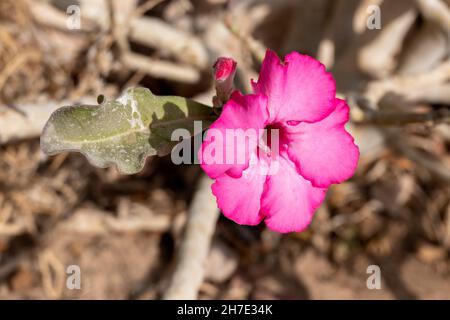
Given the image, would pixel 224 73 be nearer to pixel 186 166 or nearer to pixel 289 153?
pixel 289 153

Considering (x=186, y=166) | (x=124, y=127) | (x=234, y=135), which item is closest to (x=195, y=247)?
(x=186, y=166)

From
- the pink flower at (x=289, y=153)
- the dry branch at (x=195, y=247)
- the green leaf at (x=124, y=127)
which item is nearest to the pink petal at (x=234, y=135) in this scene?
the pink flower at (x=289, y=153)

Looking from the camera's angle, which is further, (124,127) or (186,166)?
(186,166)

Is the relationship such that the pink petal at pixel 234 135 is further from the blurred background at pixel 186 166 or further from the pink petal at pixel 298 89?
the blurred background at pixel 186 166

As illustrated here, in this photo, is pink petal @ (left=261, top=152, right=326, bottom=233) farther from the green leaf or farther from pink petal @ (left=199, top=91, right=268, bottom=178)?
the green leaf

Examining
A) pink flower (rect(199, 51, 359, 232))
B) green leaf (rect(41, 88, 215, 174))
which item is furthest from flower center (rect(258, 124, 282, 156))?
green leaf (rect(41, 88, 215, 174))
